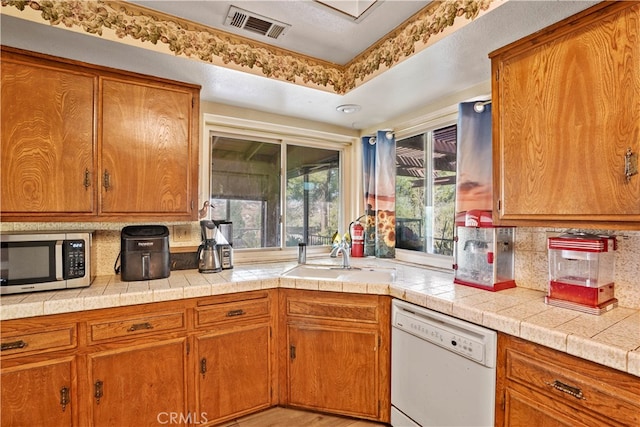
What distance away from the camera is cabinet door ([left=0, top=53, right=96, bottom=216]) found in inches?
62.4

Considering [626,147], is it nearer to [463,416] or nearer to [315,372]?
[463,416]

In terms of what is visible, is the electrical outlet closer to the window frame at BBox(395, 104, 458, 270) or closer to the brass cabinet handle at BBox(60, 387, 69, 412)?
the brass cabinet handle at BBox(60, 387, 69, 412)

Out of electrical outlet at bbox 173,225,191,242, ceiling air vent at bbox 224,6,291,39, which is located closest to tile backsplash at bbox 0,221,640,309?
electrical outlet at bbox 173,225,191,242

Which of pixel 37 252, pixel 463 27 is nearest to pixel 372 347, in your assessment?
pixel 463 27

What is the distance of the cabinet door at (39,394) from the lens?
1.42m

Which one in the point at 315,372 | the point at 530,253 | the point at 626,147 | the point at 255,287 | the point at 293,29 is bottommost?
the point at 315,372

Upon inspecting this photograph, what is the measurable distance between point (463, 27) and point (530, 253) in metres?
1.26

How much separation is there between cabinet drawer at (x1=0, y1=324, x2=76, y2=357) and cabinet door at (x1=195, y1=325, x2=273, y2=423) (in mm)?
615

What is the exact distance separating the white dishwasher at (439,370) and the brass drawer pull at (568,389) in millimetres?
229

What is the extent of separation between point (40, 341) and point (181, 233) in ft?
3.32

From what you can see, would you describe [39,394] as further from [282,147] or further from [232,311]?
[282,147]

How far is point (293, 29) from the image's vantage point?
5.95 feet

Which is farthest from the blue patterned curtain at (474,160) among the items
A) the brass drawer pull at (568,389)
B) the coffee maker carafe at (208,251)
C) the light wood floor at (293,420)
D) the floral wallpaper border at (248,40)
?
the coffee maker carafe at (208,251)

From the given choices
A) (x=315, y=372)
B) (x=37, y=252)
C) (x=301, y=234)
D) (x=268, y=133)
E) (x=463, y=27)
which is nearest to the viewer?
(x=463, y=27)
